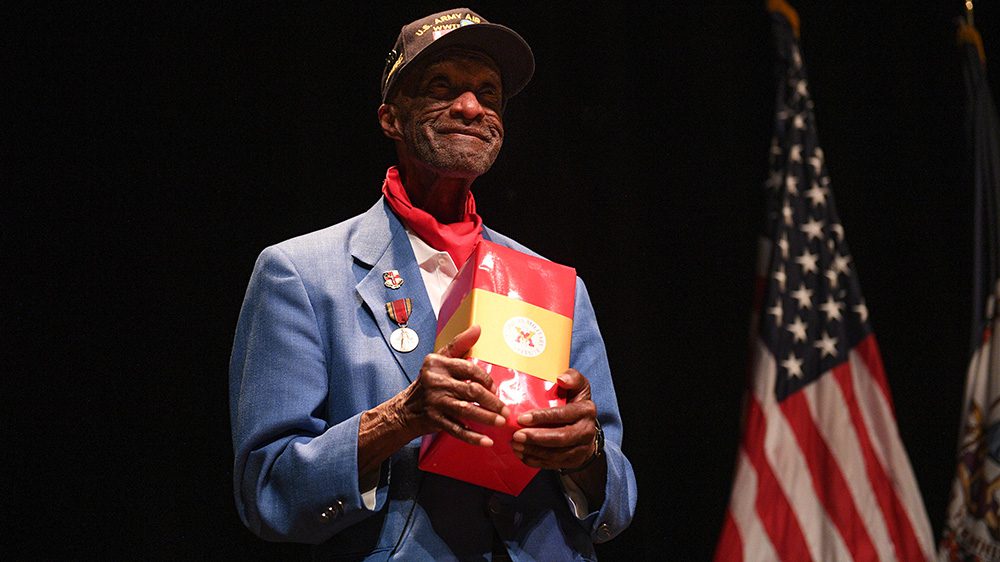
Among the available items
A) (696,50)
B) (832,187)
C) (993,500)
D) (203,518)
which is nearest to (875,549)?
(993,500)

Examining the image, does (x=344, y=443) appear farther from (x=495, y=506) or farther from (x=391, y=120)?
(x=391, y=120)

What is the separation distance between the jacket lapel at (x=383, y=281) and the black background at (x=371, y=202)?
84 cm

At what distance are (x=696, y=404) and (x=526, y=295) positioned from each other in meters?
1.73

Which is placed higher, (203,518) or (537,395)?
(537,395)

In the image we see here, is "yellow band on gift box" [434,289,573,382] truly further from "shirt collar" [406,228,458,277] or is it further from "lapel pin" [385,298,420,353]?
"shirt collar" [406,228,458,277]

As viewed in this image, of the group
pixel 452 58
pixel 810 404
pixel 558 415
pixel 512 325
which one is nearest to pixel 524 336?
pixel 512 325

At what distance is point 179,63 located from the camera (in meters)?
2.57

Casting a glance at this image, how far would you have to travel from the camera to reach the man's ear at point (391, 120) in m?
1.92

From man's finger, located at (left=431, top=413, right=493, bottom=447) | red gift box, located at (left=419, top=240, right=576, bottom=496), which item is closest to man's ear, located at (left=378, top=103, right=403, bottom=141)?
red gift box, located at (left=419, top=240, right=576, bottom=496)

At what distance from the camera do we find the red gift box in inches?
55.4

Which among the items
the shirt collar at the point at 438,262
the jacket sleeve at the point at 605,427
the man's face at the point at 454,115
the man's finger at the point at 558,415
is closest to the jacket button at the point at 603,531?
the jacket sleeve at the point at 605,427

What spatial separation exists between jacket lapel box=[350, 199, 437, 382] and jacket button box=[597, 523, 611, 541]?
391mm

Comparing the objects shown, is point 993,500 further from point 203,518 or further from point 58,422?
point 58,422

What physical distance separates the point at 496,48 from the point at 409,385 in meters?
0.69
